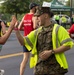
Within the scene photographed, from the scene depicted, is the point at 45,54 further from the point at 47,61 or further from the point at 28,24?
the point at 28,24

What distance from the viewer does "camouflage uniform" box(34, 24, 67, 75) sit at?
5.39 meters

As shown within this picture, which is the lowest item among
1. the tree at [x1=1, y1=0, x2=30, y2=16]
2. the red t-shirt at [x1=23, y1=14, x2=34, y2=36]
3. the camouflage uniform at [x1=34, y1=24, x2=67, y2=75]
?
the tree at [x1=1, y1=0, x2=30, y2=16]

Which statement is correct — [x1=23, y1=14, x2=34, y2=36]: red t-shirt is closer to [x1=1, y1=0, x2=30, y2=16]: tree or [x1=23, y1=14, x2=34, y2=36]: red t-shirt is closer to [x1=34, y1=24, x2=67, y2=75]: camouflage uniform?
[x1=34, y1=24, x2=67, y2=75]: camouflage uniform

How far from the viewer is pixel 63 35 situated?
17.7ft

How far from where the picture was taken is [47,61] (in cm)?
541

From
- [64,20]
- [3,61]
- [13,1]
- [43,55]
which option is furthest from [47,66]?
[13,1]

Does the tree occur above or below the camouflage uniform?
below

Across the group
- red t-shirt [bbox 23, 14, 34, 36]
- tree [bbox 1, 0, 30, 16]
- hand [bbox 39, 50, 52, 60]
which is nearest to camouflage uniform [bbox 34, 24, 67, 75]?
hand [bbox 39, 50, 52, 60]

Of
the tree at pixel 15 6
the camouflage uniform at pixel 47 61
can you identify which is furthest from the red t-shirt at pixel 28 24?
the tree at pixel 15 6

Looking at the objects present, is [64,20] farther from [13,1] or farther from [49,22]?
[49,22]

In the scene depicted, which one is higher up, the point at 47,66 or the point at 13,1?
the point at 47,66

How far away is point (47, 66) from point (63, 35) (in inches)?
20.4

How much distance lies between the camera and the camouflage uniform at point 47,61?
5.39 meters

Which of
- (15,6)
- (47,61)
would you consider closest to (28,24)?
(47,61)
